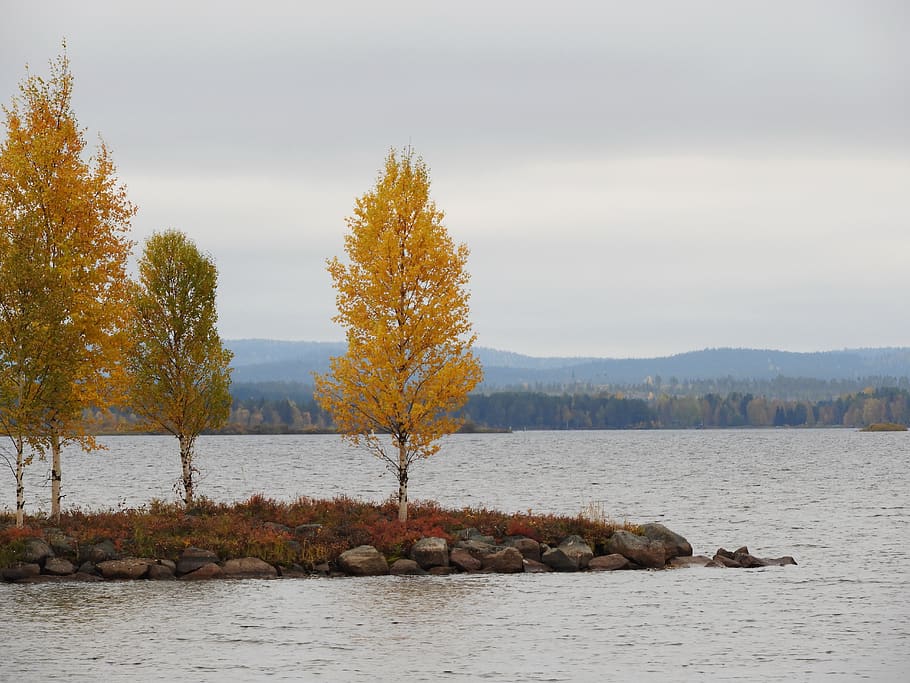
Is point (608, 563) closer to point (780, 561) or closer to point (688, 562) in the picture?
point (688, 562)

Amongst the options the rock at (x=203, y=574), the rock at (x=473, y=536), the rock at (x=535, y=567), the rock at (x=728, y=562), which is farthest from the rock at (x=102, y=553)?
the rock at (x=728, y=562)

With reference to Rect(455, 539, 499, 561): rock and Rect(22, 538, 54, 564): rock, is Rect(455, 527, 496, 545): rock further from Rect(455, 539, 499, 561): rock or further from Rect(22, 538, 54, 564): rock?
Rect(22, 538, 54, 564): rock

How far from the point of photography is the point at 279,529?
1603 inches

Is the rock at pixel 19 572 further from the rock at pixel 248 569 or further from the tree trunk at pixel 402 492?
the tree trunk at pixel 402 492

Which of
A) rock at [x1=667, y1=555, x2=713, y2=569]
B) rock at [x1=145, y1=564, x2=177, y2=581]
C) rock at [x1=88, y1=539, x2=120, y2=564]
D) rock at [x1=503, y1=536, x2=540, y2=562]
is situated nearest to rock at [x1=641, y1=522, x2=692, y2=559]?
rock at [x1=667, y1=555, x2=713, y2=569]

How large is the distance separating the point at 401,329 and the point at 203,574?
39.1ft

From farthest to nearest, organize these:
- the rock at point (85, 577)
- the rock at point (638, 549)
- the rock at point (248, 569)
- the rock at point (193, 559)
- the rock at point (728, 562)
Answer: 1. the rock at point (728, 562)
2. the rock at point (638, 549)
3. the rock at point (248, 569)
4. the rock at point (193, 559)
5. the rock at point (85, 577)

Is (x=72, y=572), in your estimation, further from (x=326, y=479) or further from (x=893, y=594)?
(x=326, y=479)

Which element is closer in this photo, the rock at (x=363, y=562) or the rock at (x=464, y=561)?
the rock at (x=363, y=562)

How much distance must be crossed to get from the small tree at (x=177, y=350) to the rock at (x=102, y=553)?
6.94 metres

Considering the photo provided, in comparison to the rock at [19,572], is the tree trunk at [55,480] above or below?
above

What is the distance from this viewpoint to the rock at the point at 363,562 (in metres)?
38.1

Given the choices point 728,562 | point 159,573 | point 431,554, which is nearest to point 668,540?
point 728,562

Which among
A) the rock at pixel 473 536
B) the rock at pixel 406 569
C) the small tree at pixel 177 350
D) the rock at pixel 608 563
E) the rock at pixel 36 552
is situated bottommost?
the rock at pixel 608 563
